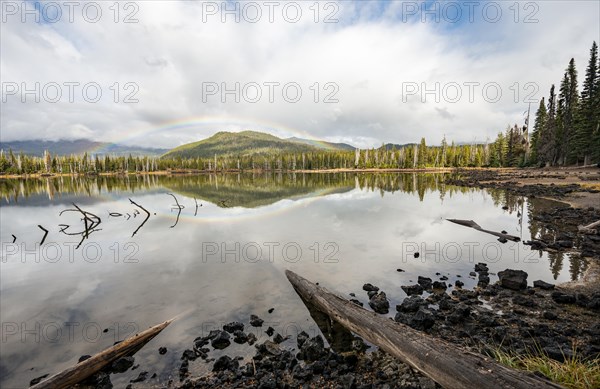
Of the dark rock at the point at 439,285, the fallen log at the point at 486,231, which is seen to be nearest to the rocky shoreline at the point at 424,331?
the dark rock at the point at 439,285

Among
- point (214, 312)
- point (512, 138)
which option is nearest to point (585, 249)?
point (214, 312)

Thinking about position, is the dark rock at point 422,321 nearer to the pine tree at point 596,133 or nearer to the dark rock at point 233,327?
the dark rock at point 233,327

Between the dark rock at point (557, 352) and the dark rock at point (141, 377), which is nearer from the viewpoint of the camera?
the dark rock at point (557, 352)

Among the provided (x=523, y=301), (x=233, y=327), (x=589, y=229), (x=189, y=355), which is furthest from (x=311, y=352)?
(x=589, y=229)

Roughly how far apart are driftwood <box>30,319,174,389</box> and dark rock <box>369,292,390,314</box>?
7833 mm

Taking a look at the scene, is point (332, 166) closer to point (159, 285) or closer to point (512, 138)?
point (512, 138)

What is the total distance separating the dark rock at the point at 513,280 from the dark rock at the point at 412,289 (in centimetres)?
359

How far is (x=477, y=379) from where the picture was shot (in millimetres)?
4742

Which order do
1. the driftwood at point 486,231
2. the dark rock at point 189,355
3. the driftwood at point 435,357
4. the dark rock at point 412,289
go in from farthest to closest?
the driftwood at point 486,231 → the dark rock at point 412,289 → the dark rock at point 189,355 → the driftwood at point 435,357

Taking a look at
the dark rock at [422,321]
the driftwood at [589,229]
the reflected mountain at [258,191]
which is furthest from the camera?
the reflected mountain at [258,191]

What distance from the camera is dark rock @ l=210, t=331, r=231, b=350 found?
9.64m

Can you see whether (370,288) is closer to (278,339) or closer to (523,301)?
(278,339)

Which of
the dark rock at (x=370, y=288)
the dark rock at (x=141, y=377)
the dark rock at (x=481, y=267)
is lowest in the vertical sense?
the dark rock at (x=141, y=377)

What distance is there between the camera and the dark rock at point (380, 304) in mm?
11426
